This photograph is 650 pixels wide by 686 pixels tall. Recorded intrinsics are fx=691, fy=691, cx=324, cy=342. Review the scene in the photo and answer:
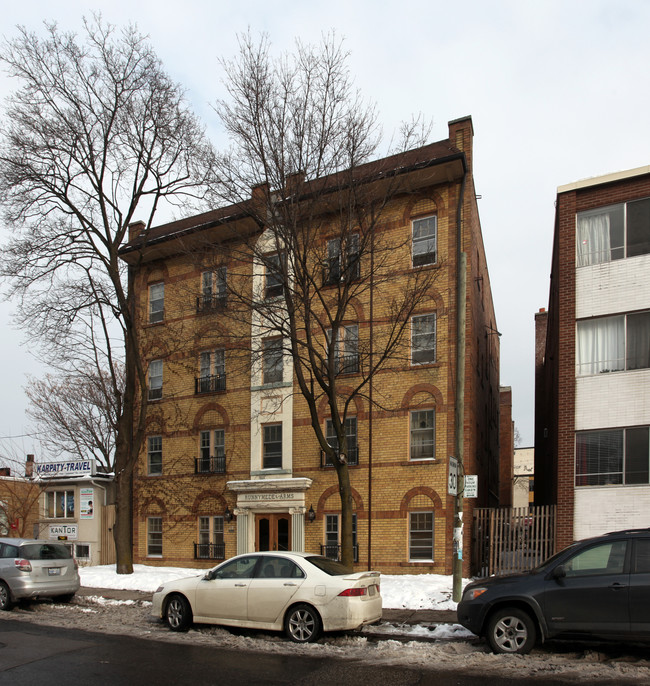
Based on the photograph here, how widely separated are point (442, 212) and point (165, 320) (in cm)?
1147

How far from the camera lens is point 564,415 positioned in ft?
59.2

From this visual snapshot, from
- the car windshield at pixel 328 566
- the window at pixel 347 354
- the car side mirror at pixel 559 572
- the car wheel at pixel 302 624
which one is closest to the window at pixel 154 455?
the window at pixel 347 354

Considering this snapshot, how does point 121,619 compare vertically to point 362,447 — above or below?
below

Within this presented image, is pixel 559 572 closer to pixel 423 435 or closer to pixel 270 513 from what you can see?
pixel 423 435

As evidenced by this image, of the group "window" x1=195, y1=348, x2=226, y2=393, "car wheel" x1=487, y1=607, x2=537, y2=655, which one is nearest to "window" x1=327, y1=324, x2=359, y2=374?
"window" x1=195, y1=348, x2=226, y2=393

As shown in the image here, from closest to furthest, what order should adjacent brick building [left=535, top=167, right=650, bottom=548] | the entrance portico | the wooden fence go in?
adjacent brick building [left=535, top=167, right=650, bottom=548], the wooden fence, the entrance portico

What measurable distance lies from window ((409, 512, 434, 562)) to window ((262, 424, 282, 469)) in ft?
16.5

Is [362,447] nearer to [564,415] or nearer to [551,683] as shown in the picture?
[564,415]

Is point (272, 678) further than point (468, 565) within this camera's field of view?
No

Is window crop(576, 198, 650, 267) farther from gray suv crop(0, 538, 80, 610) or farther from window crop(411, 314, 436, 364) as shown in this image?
gray suv crop(0, 538, 80, 610)

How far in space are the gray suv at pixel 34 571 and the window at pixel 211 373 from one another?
30.6 ft

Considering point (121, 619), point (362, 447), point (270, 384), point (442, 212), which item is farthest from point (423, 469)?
point (121, 619)

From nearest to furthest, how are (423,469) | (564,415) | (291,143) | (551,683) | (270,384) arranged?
(551,683) → (291,143) → (564,415) → (423,469) → (270,384)

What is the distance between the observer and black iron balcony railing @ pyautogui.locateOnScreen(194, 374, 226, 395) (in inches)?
967
